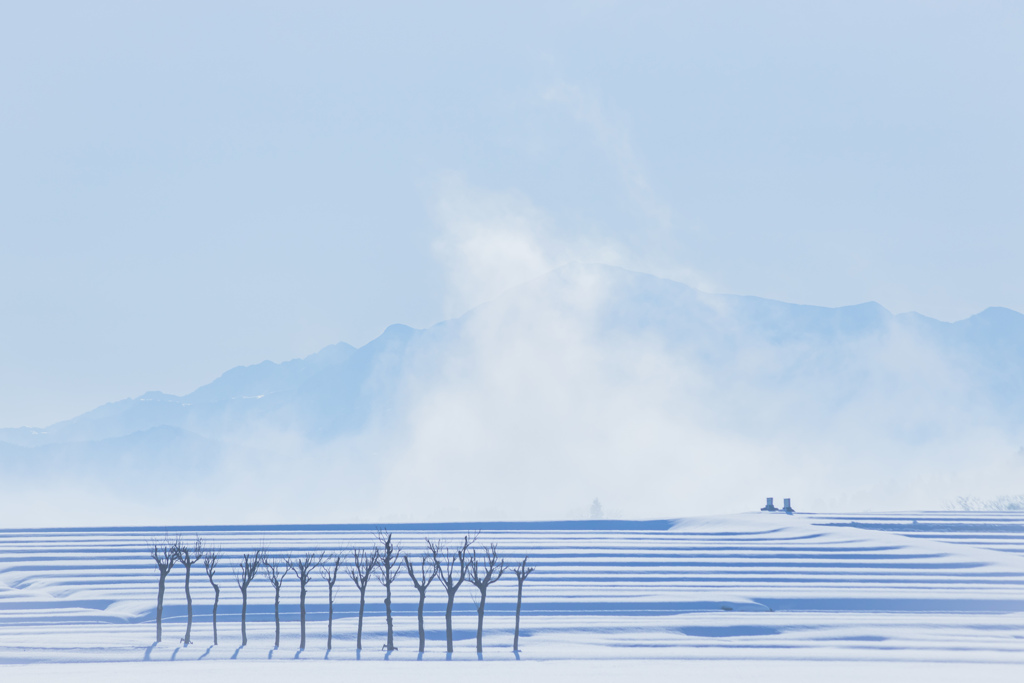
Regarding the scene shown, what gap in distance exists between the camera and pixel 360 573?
36219 millimetres

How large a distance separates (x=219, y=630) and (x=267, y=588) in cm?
976

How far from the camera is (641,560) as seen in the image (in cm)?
5944

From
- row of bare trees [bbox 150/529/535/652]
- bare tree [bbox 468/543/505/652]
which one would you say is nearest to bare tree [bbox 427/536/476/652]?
row of bare trees [bbox 150/529/535/652]

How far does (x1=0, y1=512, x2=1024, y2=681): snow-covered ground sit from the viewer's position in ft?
99.3

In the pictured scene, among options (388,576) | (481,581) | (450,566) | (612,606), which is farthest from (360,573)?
(612,606)

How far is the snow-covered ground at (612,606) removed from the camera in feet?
99.3

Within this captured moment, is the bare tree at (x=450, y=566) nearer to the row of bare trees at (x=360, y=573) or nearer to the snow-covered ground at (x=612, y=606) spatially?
the row of bare trees at (x=360, y=573)

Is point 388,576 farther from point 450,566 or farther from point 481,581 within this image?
point 450,566

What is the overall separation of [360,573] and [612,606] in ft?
49.8

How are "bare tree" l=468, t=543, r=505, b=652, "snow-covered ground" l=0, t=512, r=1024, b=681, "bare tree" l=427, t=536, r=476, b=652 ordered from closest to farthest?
"snow-covered ground" l=0, t=512, r=1024, b=681 < "bare tree" l=468, t=543, r=505, b=652 < "bare tree" l=427, t=536, r=476, b=652

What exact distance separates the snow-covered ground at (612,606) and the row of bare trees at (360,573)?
33.3 inches

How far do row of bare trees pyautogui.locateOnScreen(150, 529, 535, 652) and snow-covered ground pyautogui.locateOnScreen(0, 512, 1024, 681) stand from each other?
0.85 m

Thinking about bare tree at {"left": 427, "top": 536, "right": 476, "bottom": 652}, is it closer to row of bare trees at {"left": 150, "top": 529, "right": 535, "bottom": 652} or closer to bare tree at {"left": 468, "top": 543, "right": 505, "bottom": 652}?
row of bare trees at {"left": 150, "top": 529, "right": 535, "bottom": 652}

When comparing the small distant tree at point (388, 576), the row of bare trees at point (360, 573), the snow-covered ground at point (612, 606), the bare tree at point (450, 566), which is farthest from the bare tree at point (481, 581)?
the small distant tree at point (388, 576)
